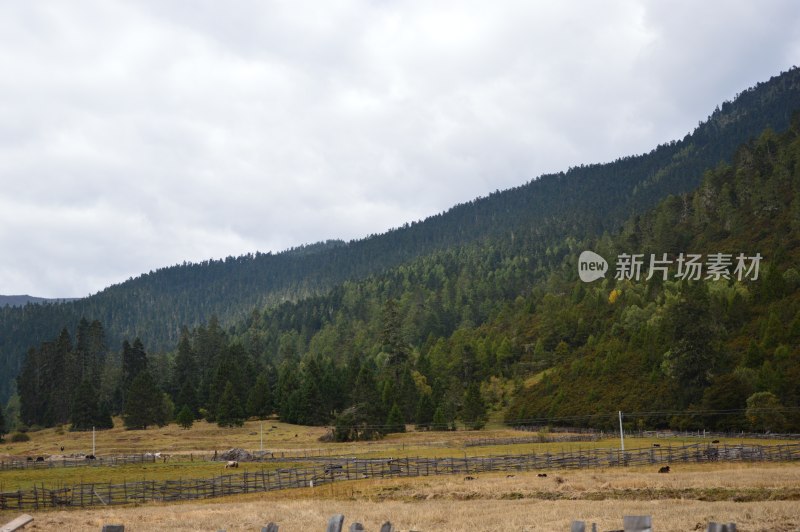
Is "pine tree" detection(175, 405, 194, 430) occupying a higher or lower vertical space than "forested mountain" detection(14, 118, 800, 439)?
lower

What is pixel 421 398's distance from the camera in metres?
122

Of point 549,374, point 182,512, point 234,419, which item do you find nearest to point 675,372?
point 549,374

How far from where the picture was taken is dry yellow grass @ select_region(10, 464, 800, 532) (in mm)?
25094

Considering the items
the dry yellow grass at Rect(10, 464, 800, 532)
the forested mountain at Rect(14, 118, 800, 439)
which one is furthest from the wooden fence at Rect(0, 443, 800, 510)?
the forested mountain at Rect(14, 118, 800, 439)

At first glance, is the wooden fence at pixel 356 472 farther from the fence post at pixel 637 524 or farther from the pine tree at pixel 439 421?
the pine tree at pixel 439 421

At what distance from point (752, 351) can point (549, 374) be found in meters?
47.1

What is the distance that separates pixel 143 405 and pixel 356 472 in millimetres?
76745

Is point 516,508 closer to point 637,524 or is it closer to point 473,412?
point 637,524

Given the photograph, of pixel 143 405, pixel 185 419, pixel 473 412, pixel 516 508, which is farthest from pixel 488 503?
pixel 143 405

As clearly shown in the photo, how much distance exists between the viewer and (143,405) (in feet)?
411

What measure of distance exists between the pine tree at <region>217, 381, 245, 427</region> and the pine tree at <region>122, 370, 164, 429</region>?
13.7m

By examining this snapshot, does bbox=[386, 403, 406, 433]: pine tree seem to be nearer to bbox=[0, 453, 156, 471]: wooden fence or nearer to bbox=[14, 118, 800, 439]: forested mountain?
bbox=[14, 118, 800, 439]: forested mountain

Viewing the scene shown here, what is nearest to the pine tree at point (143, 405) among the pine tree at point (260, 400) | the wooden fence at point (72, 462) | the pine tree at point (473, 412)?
the pine tree at point (260, 400)

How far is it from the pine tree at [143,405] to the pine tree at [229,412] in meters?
13.7
